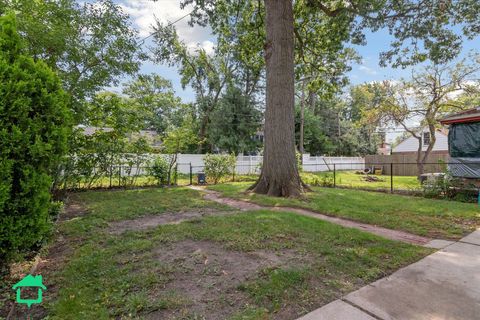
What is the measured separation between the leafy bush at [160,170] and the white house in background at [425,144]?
21.3 m

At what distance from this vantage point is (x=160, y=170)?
9633 mm

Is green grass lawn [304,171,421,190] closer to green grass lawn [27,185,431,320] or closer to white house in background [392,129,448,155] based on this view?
green grass lawn [27,185,431,320]

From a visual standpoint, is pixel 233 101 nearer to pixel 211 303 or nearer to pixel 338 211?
pixel 338 211

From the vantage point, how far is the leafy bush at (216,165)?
36.1ft

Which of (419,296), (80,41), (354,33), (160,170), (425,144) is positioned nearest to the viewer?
(419,296)

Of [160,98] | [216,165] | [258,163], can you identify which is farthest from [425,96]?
[160,98]

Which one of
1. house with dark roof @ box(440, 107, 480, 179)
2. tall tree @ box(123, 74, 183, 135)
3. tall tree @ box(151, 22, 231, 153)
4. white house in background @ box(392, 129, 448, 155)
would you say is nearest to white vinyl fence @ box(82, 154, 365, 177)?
tall tree @ box(151, 22, 231, 153)

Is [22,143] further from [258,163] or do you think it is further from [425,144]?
[425,144]

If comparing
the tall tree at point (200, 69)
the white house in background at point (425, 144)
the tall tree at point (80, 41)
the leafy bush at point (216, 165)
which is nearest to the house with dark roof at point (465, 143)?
the leafy bush at point (216, 165)

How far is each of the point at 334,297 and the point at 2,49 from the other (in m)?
3.72

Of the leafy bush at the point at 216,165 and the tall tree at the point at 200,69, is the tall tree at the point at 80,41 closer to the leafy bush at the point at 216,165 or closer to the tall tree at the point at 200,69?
the leafy bush at the point at 216,165

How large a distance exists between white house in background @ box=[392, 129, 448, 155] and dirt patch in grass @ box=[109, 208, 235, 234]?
22.3m

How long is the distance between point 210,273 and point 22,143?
212cm

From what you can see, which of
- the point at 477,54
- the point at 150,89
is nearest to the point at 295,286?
the point at 477,54
